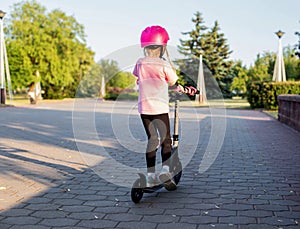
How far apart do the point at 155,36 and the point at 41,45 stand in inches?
1604

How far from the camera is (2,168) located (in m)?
6.29

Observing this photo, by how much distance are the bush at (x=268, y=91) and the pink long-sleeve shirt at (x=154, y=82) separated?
64.4 feet

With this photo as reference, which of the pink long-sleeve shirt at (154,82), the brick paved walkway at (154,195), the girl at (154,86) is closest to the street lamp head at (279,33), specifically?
the brick paved walkway at (154,195)

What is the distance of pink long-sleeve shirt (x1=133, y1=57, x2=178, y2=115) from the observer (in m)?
4.49

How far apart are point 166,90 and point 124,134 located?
7163 millimetres

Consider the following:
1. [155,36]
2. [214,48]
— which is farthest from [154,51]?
[214,48]


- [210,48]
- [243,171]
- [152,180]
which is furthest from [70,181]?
[210,48]

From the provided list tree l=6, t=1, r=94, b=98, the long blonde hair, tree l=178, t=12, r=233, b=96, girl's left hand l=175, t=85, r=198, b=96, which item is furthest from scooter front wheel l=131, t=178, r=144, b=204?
tree l=178, t=12, r=233, b=96

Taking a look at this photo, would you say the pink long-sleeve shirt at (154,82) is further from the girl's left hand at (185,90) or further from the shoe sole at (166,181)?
the shoe sole at (166,181)

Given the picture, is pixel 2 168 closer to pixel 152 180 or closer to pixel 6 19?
pixel 152 180

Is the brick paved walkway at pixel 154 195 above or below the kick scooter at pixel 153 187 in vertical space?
below

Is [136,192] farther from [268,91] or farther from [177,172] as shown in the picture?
[268,91]

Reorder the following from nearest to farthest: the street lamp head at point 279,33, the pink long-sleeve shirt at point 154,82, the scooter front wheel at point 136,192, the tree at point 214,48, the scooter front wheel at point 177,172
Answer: the scooter front wheel at point 136,192
the pink long-sleeve shirt at point 154,82
the scooter front wheel at point 177,172
the street lamp head at point 279,33
the tree at point 214,48

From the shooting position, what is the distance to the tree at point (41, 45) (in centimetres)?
4028
